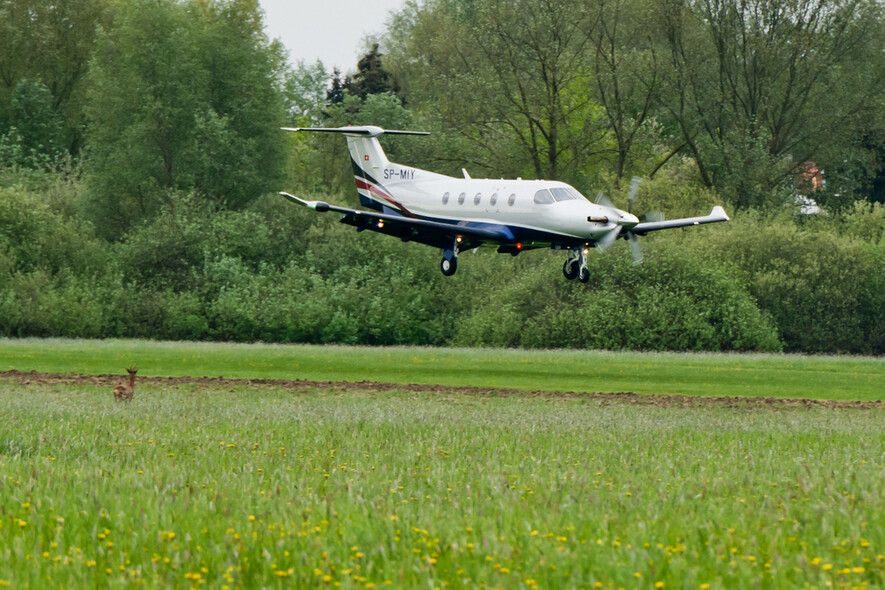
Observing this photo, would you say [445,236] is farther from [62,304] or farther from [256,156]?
[256,156]

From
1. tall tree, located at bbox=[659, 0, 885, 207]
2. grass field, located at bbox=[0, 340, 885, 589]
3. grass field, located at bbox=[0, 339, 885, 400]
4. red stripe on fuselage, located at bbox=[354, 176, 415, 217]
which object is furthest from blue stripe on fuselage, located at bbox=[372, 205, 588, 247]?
tall tree, located at bbox=[659, 0, 885, 207]

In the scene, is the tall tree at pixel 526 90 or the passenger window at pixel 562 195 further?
the tall tree at pixel 526 90

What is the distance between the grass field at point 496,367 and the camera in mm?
39219

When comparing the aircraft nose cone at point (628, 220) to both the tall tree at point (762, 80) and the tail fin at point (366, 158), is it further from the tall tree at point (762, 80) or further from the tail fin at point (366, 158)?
the tall tree at point (762, 80)

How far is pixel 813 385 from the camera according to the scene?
40375 mm

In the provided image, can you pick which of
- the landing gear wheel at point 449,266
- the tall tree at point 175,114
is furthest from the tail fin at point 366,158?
the tall tree at point 175,114

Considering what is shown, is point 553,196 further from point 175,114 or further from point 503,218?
point 175,114

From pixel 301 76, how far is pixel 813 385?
92.1 metres

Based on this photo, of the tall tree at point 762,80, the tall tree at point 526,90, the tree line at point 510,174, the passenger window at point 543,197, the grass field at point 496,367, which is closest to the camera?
the grass field at point 496,367

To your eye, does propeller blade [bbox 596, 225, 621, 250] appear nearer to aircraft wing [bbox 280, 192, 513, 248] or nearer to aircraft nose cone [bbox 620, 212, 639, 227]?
aircraft nose cone [bbox 620, 212, 639, 227]

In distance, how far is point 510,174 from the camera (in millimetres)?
73875

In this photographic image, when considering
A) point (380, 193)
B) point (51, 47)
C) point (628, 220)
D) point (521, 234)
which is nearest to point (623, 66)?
point (380, 193)

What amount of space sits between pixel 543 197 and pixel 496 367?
7969 millimetres

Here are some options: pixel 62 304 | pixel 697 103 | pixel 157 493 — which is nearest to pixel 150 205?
pixel 62 304
